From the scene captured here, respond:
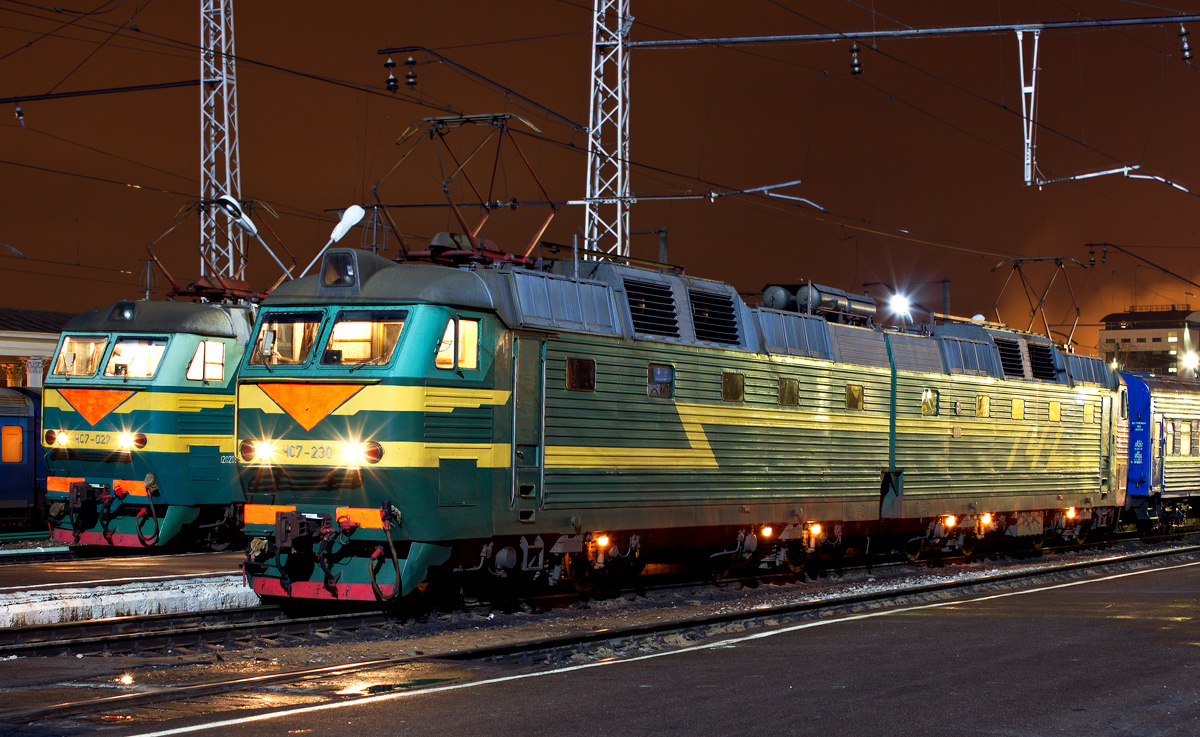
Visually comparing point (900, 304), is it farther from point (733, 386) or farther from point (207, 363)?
point (207, 363)

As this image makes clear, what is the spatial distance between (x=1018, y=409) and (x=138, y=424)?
16455 millimetres

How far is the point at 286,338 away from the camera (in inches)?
565

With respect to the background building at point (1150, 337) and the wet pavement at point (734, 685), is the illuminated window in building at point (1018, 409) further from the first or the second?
the background building at point (1150, 337)

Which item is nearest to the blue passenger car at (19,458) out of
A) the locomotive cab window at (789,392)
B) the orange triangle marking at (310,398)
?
the orange triangle marking at (310,398)

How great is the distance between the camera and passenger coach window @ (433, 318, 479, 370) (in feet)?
45.3

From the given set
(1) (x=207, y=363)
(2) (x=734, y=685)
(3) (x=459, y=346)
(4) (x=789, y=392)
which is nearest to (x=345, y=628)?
(3) (x=459, y=346)

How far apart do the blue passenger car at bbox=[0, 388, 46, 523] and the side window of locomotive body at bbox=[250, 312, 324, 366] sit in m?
15.1

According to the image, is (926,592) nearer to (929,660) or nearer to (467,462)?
(929,660)

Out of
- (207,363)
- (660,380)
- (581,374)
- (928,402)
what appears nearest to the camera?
(581,374)

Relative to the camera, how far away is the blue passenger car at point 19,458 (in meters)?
26.7

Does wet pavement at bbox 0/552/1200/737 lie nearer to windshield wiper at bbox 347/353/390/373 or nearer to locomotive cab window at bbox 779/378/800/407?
windshield wiper at bbox 347/353/390/373

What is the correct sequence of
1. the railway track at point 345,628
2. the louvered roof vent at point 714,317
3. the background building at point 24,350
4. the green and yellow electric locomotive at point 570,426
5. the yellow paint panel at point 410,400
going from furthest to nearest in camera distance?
1. the background building at point 24,350
2. the louvered roof vent at point 714,317
3. the green and yellow electric locomotive at point 570,426
4. the yellow paint panel at point 410,400
5. the railway track at point 345,628

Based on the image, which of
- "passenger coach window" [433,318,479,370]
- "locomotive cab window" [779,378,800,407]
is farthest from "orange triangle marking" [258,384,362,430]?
"locomotive cab window" [779,378,800,407]

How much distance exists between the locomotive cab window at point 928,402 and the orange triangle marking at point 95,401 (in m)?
13.7
